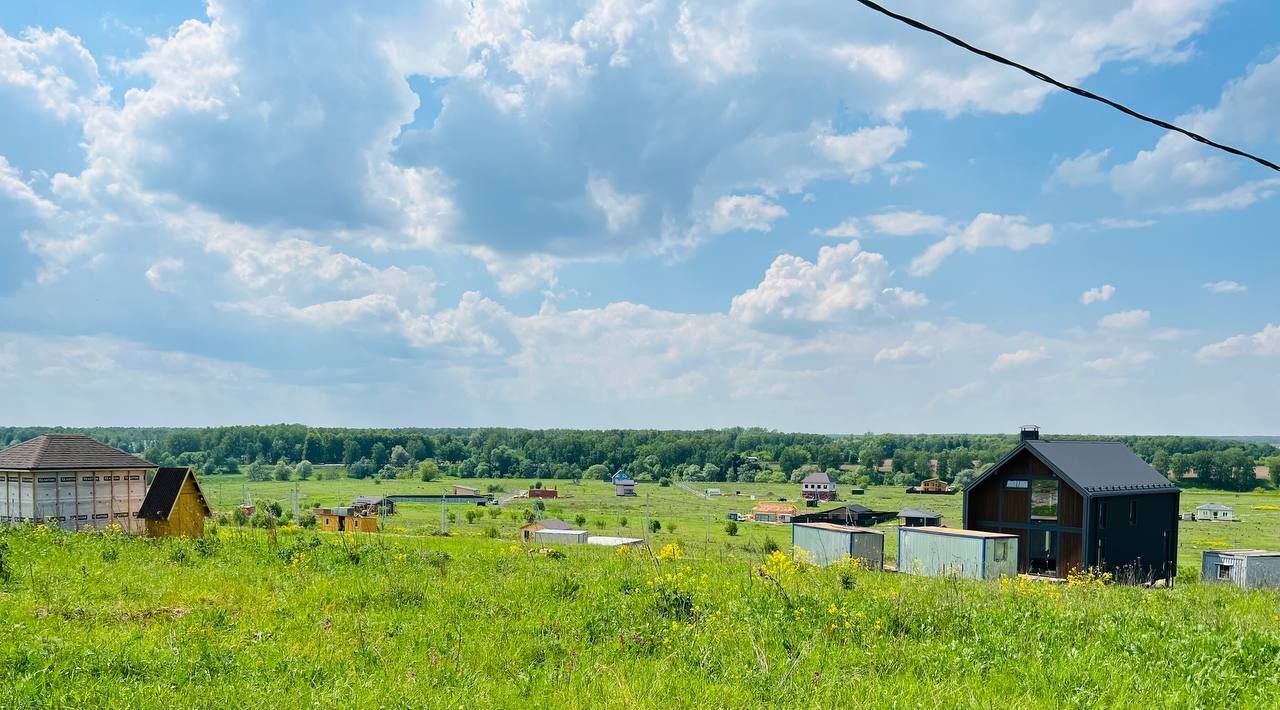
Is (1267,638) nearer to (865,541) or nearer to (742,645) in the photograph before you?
(742,645)

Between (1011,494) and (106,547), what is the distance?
31.1 metres

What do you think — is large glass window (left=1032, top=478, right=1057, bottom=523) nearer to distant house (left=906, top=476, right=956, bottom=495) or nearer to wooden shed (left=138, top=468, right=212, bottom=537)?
wooden shed (left=138, top=468, right=212, bottom=537)

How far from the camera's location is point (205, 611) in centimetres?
1085

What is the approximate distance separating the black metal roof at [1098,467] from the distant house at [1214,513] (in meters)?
76.6

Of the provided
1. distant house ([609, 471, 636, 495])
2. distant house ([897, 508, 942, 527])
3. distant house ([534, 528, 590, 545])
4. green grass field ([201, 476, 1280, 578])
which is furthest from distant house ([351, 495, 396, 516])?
distant house ([609, 471, 636, 495])

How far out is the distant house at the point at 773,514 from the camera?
318ft

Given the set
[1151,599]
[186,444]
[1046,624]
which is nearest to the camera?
[1046,624]

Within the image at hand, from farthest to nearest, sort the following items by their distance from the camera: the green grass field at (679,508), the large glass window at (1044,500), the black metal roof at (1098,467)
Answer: the green grass field at (679,508) < the large glass window at (1044,500) < the black metal roof at (1098,467)

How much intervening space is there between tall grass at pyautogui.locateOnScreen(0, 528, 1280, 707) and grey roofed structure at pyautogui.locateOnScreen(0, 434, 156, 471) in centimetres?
1569

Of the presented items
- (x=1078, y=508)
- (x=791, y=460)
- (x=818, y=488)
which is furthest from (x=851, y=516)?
(x=791, y=460)

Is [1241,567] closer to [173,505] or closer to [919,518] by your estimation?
[173,505]

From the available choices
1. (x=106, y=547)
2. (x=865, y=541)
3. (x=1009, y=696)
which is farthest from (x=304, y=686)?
(x=865, y=541)

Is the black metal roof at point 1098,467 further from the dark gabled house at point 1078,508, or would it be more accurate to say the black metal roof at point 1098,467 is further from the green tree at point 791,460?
the green tree at point 791,460

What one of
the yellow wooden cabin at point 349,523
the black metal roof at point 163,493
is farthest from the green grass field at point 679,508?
the black metal roof at point 163,493
